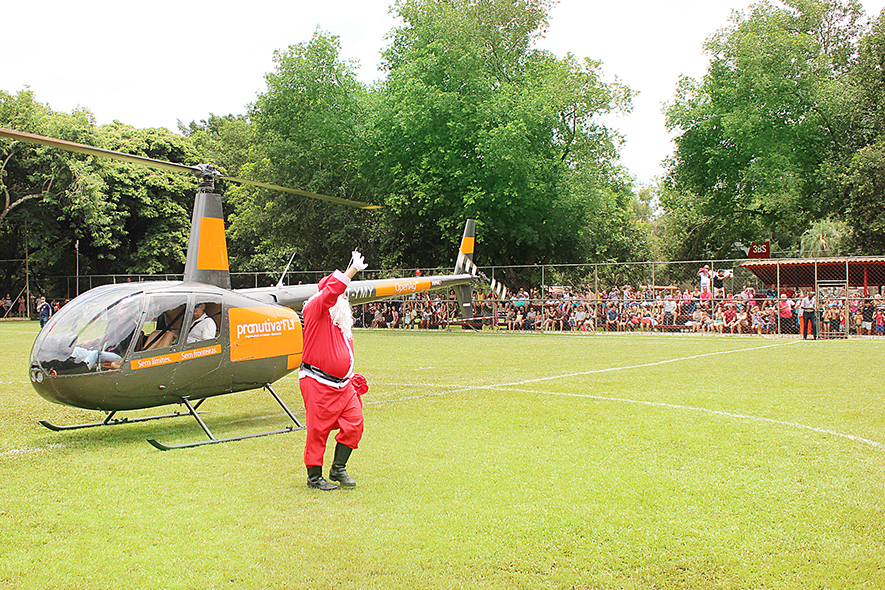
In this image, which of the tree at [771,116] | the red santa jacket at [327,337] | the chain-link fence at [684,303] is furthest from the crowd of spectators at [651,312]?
the red santa jacket at [327,337]

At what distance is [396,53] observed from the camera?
41188 mm

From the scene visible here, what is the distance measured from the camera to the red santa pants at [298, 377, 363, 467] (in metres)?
6.39

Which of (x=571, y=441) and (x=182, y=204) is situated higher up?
(x=182, y=204)

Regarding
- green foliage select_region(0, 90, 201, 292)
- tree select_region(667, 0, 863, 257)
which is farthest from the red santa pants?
green foliage select_region(0, 90, 201, 292)

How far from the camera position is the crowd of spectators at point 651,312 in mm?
26781

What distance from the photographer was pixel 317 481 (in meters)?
6.38

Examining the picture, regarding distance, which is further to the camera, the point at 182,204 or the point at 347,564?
the point at 182,204

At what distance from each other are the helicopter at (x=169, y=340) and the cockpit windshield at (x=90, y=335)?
0.01 meters

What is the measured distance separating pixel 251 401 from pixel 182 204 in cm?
4228

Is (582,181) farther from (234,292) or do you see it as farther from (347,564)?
(347,564)

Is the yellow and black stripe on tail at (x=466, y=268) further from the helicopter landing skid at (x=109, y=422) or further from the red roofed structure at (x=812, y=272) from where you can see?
the helicopter landing skid at (x=109, y=422)

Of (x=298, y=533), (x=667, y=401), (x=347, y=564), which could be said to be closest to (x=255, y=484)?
(x=298, y=533)

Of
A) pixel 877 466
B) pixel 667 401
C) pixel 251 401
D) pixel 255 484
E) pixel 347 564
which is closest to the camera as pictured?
pixel 347 564

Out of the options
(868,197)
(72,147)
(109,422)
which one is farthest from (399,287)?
(868,197)
